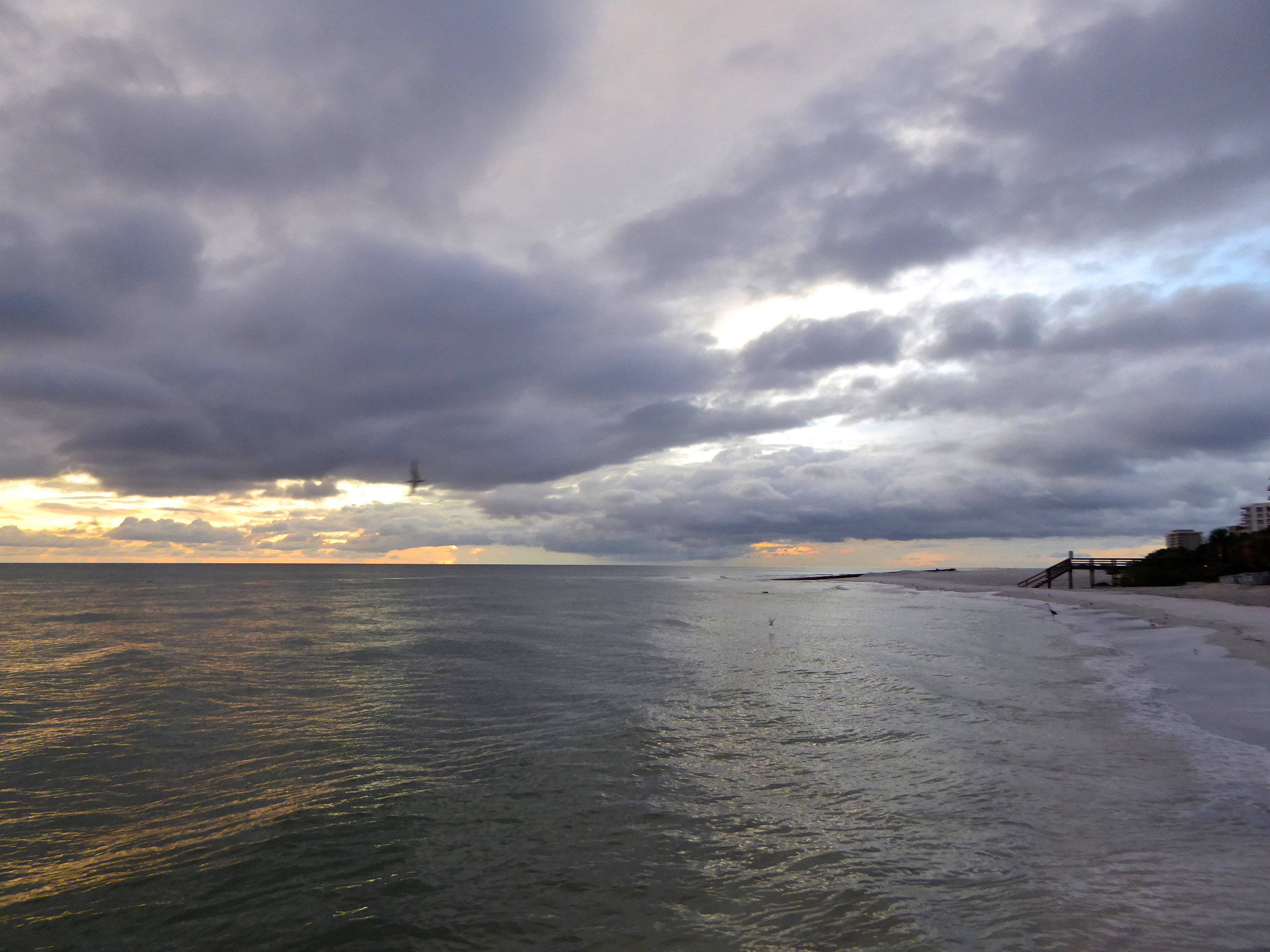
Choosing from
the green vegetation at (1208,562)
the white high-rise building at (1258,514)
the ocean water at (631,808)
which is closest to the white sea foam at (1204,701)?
the ocean water at (631,808)

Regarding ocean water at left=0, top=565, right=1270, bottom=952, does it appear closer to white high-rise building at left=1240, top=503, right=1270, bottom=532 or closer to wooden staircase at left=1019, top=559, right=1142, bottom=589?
wooden staircase at left=1019, top=559, right=1142, bottom=589

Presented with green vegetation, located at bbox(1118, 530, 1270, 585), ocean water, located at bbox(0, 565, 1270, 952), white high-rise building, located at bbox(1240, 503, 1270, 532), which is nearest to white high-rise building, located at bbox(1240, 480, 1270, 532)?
white high-rise building, located at bbox(1240, 503, 1270, 532)

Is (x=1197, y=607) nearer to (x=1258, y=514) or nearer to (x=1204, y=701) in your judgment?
(x=1204, y=701)

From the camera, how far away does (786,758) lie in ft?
46.6

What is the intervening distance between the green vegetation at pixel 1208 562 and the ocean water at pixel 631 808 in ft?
175

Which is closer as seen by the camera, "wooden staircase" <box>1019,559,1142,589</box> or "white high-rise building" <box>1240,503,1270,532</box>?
"wooden staircase" <box>1019,559,1142,589</box>

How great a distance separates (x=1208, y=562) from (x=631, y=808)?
287 feet

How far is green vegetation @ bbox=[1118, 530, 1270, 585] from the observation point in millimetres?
65000

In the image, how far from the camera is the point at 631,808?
1130cm

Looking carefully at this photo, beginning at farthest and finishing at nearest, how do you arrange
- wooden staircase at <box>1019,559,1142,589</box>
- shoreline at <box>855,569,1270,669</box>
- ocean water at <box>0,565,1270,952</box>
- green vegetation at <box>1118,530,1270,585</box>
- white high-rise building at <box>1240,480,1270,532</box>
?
white high-rise building at <box>1240,480,1270,532</box>
wooden staircase at <box>1019,559,1142,589</box>
green vegetation at <box>1118,530,1270,585</box>
shoreline at <box>855,569,1270,669</box>
ocean water at <box>0,565,1270,952</box>

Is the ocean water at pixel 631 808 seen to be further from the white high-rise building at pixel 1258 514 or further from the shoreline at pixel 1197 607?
the white high-rise building at pixel 1258 514

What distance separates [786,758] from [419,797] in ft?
23.9

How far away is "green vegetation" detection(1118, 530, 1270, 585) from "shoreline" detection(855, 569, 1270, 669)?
3.90 metres

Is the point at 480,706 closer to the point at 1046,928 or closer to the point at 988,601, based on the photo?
the point at 1046,928
